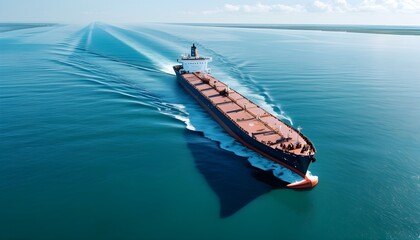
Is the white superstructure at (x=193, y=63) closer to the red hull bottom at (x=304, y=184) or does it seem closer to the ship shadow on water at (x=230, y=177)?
the ship shadow on water at (x=230, y=177)

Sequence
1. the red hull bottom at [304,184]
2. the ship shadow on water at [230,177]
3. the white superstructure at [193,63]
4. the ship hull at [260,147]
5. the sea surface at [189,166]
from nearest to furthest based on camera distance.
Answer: the sea surface at [189,166] → the ship shadow on water at [230,177] → the red hull bottom at [304,184] → the ship hull at [260,147] → the white superstructure at [193,63]

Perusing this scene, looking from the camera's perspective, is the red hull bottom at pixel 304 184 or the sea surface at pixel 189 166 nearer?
the sea surface at pixel 189 166

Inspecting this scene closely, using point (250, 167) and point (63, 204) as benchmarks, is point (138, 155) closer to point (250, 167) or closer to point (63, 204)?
point (63, 204)

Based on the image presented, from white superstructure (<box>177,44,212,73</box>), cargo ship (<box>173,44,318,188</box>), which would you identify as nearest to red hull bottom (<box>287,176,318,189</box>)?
cargo ship (<box>173,44,318,188</box>)

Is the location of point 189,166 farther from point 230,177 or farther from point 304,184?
point 304,184

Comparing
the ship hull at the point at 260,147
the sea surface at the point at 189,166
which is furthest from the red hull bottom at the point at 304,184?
the ship hull at the point at 260,147

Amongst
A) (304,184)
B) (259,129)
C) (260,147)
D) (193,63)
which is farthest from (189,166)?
(193,63)

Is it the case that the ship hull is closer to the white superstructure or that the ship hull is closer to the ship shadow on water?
the ship shadow on water

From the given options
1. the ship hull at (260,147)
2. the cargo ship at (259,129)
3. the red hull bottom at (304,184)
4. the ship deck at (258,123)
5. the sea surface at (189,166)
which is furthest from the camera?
the ship deck at (258,123)
